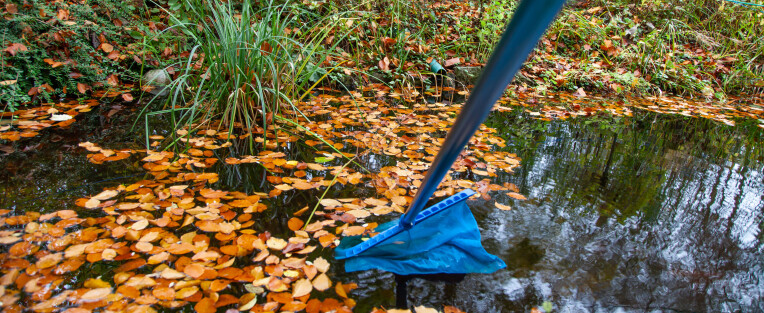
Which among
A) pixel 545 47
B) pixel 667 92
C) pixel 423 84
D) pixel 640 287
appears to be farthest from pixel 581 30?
pixel 640 287

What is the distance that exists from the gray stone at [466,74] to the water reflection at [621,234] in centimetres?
138

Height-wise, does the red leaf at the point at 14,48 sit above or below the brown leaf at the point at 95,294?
above

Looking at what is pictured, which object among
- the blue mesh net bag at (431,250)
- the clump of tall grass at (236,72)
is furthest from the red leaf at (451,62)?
the blue mesh net bag at (431,250)

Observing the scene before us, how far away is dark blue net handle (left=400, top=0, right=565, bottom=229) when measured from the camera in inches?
22.1

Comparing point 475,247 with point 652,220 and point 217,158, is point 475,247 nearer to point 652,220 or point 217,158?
point 652,220

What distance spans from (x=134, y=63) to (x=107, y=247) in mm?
2482

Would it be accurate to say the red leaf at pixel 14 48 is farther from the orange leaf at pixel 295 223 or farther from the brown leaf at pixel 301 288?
the brown leaf at pixel 301 288

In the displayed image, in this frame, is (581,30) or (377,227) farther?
(581,30)

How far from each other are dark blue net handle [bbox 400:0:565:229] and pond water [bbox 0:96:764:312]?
2.07 feet

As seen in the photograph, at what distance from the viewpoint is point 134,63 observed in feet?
10.5

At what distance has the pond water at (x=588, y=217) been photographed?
3.95ft

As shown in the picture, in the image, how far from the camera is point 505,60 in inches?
24.2

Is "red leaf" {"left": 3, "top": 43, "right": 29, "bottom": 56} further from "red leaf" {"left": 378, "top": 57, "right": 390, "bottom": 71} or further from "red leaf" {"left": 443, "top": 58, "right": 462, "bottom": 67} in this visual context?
"red leaf" {"left": 443, "top": 58, "right": 462, "bottom": 67}

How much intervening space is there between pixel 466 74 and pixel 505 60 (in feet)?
10.8
